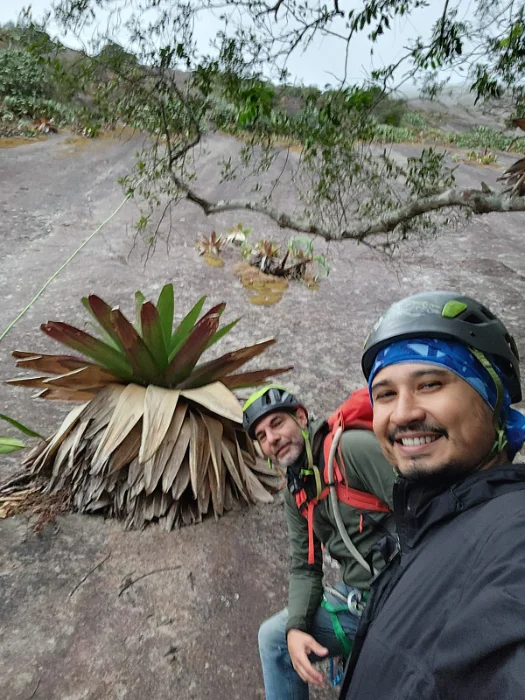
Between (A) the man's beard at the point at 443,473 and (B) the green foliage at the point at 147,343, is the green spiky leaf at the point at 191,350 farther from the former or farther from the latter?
(A) the man's beard at the point at 443,473

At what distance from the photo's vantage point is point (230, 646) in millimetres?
2432

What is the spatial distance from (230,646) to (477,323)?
2116 mm

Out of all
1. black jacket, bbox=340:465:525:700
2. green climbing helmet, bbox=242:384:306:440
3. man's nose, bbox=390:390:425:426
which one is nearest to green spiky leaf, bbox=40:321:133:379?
green climbing helmet, bbox=242:384:306:440

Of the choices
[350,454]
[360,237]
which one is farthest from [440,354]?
[360,237]

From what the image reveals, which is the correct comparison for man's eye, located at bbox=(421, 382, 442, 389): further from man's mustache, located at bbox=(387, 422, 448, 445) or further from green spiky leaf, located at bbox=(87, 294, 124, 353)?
green spiky leaf, located at bbox=(87, 294, 124, 353)

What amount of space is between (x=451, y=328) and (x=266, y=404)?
0.97 m

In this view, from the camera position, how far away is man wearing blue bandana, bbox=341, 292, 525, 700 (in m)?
0.63

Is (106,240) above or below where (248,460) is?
above

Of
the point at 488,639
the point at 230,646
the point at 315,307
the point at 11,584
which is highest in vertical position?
the point at 315,307

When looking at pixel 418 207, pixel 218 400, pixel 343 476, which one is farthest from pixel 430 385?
pixel 418 207

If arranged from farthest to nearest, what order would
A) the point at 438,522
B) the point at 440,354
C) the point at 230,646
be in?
the point at 230,646, the point at 440,354, the point at 438,522

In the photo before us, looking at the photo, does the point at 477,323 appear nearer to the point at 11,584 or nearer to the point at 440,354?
the point at 440,354

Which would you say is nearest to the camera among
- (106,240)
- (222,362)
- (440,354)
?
(440,354)

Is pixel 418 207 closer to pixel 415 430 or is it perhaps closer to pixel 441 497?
pixel 415 430
